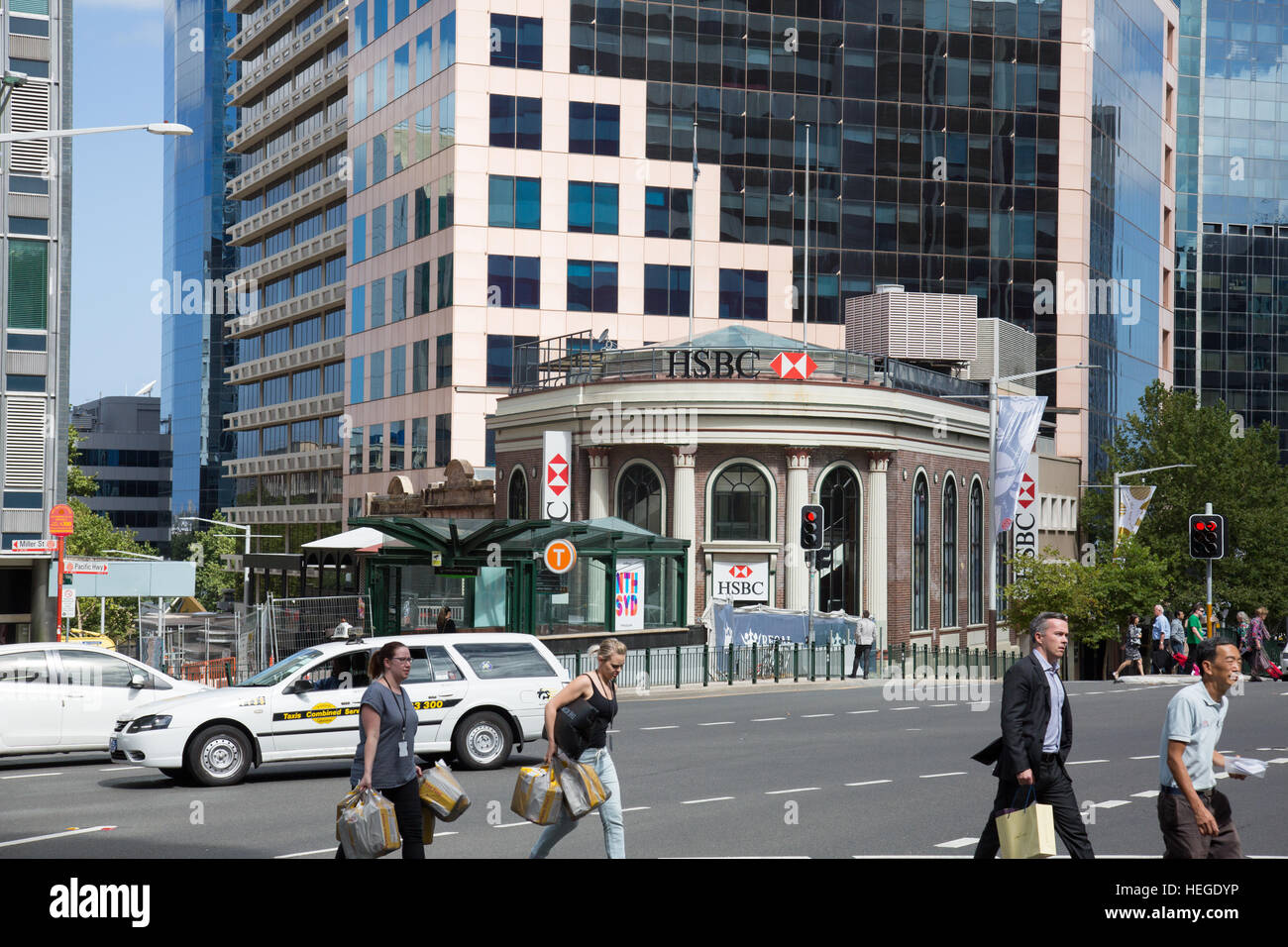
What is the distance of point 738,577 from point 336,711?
25418 millimetres

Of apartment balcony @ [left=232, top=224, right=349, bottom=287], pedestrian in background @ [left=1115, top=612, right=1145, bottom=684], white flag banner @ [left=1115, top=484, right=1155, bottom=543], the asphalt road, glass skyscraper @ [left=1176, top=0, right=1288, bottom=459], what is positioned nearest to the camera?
the asphalt road

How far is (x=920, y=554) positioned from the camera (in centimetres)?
4603

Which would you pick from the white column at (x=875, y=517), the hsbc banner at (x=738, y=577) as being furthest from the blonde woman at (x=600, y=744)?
the white column at (x=875, y=517)

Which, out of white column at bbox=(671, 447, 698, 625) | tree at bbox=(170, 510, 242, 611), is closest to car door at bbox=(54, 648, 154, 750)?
white column at bbox=(671, 447, 698, 625)

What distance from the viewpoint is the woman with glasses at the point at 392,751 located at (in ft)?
31.9

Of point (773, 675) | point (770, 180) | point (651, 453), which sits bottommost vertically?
point (773, 675)

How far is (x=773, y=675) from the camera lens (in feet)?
113

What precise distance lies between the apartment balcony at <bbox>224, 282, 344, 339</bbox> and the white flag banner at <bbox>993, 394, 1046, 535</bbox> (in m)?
45.2

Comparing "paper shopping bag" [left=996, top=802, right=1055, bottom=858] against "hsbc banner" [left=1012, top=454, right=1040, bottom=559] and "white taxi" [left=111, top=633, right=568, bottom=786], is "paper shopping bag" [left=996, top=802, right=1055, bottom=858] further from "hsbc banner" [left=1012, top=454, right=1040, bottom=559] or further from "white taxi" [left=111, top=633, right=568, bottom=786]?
"hsbc banner" [left=1012, top=454, right=1040, bottom=559]

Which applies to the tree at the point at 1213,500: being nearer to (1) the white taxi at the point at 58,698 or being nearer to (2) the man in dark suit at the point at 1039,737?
Answer: (1) the white taxi at the point at 58,698

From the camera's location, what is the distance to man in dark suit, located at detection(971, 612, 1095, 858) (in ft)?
30.8
